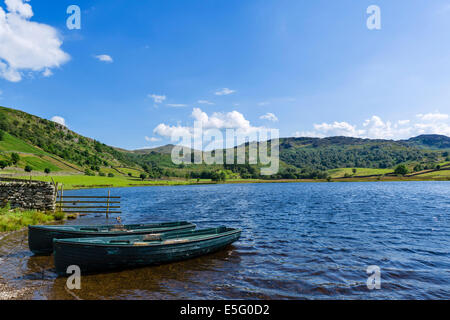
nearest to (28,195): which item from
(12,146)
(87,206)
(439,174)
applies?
(87,206)

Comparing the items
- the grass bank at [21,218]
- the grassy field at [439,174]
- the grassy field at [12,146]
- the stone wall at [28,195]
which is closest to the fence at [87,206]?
the stone wall at [28,195]

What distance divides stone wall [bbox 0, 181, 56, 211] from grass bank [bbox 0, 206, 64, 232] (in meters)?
0.95

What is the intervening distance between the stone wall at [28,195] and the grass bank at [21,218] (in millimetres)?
954

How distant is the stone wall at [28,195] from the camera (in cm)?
2561

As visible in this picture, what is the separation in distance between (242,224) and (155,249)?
1624 cm

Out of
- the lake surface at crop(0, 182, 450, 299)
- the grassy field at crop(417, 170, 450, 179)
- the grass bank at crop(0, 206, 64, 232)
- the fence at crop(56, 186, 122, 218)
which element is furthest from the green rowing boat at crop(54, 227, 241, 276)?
the grassy field at crop(417, 170, 450, 179)

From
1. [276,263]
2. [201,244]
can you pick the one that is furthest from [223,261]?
[276,263]

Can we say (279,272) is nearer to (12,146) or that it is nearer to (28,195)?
(28,195)

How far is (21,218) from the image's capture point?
23.0m

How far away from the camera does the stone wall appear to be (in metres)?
25.6

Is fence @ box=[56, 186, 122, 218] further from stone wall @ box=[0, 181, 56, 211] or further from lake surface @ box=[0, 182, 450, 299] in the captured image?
lake surface @ box=[0, 182, 450, 299]

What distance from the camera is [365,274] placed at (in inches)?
527
